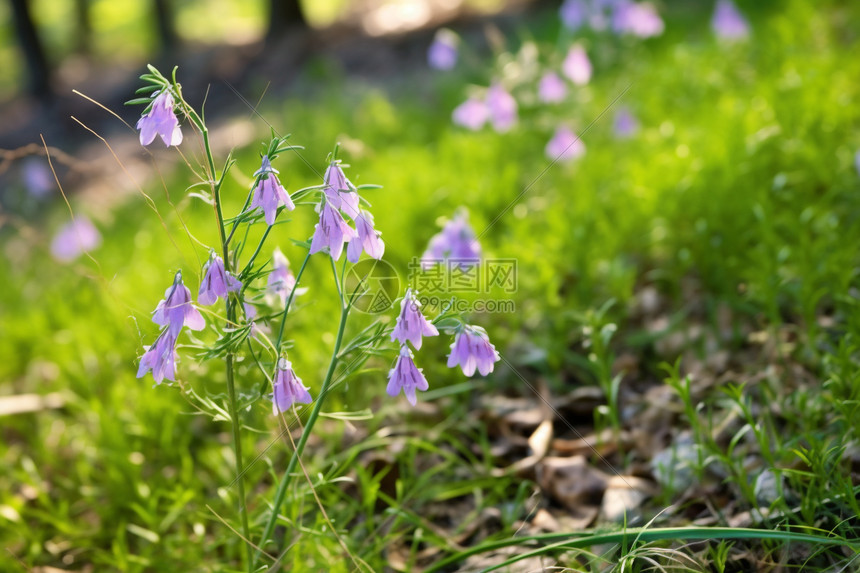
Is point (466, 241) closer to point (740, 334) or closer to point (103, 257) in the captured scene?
point (740, 334)

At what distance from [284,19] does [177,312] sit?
8089mm

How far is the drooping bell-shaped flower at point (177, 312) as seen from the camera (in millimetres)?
1227

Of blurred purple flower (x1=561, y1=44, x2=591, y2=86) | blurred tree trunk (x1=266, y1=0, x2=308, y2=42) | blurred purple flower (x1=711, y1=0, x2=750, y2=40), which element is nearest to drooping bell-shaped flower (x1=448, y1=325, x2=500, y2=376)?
blurred purple flower (x1=561, y1=44, x2=591, y2=86)

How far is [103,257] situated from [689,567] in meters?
3.57

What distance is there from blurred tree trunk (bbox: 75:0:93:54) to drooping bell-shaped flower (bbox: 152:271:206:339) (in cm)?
1499

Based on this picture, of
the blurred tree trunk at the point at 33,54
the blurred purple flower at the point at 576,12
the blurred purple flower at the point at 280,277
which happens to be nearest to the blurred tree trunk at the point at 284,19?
the blurred tree trunk at the point at 33,54

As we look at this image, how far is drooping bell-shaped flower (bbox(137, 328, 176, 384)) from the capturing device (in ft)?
4.00

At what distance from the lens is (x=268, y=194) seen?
4.00 ft

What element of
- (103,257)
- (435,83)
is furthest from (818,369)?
(435,83)

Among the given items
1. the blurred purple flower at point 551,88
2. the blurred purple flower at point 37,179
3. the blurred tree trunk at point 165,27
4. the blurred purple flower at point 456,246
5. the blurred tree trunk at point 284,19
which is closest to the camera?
the blurred purple flower at point 456,246

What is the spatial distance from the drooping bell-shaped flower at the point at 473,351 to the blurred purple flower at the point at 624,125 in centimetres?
236

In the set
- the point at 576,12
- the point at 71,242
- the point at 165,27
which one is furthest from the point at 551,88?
the point at 165,27

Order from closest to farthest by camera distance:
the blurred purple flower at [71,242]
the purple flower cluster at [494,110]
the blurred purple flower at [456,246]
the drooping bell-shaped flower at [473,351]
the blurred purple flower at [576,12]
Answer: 1. the drooping bell-shaped flower at [473,351]
2. the blurred purple flower at [456,246]
3. the purple flower cluster at [494,110]
4. the blurred purple flower at [71,242]
5. the blurred purple flower at [576,12]

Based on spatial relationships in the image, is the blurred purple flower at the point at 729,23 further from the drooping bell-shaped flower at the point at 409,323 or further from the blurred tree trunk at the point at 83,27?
the blurred tree trunk at the point at 83,27
